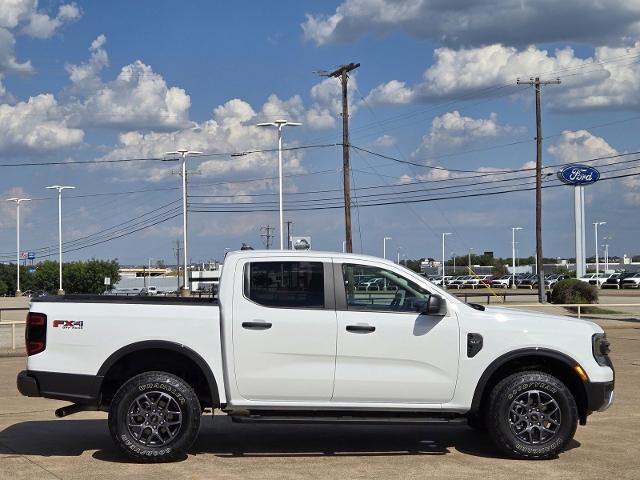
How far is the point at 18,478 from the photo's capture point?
25.0 ft

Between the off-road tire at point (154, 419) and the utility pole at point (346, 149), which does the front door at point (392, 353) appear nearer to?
the off-road tire at point (154, 419)

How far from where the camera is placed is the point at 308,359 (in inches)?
324

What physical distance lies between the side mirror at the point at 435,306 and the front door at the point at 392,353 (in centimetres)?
7

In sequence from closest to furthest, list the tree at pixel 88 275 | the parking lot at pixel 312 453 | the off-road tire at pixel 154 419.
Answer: the parking lot at pixel 312 453 → the off-road tire at pixel 154 419 → the tree at pixel 88 275

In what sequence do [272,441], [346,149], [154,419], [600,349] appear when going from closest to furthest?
1. [154,419]
2. [600,349]
3. [272,441]
4. [346,149]

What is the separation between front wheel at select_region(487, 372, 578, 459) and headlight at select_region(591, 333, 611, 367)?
464mm

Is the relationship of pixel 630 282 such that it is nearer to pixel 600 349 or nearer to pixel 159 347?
pixel 600 349

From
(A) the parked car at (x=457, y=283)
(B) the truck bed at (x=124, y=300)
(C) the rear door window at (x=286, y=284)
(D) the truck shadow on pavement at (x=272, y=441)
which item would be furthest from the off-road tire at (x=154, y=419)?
(A) the parked car at (x=457, y=283)

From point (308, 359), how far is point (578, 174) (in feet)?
169

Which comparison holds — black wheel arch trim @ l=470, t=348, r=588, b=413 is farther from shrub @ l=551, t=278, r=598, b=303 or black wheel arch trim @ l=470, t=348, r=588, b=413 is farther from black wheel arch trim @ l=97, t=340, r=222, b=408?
shrub @ l=551, t=278, r=598, b=303

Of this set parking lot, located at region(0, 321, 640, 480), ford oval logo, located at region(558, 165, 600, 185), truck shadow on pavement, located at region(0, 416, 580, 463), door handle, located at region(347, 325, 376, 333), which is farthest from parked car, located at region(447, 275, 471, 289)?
door handle, located at region(347, 325, 376, 333)

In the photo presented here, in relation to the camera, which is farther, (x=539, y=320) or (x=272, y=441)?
(x=272, y=441)

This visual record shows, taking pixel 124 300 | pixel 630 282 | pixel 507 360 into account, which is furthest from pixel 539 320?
pixel 630 282

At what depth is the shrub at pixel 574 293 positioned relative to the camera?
42250mm
